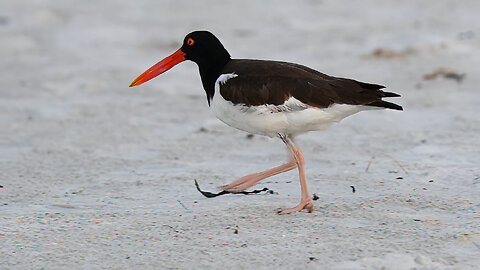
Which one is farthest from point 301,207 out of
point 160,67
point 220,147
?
point 220,147

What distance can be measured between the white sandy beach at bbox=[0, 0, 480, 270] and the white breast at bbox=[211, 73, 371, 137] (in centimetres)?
48

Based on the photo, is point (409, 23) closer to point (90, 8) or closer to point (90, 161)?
point (90, 8)

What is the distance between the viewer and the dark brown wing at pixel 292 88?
4.27m

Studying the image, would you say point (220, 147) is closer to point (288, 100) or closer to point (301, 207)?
point (288, 100)

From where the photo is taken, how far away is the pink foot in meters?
4.22

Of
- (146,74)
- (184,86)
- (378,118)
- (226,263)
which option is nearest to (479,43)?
(378,118)

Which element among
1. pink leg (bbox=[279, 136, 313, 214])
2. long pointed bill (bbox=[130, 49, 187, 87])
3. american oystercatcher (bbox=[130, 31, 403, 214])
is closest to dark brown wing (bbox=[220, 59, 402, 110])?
american oystercatcher (bbox=[130, 31, 403, 214])

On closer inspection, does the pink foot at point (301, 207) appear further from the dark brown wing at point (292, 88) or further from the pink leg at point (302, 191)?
the dark brown wing at point (292, 88)

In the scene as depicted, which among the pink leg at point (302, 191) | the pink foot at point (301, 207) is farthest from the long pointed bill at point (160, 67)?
the pink foot at point (301, 207)

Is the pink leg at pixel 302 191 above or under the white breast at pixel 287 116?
under

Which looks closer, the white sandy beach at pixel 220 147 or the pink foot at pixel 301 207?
the white sandy beach at pixel 220 147

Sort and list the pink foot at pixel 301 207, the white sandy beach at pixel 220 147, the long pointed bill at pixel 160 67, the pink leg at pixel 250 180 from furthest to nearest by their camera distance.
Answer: the long pointed bill at pixel 160 67 < the pink leg at pixel 250 180 < the pink foot at pixel 301 207 < the white sandy beach at pixel 220 147

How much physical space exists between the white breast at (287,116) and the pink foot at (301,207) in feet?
1.46

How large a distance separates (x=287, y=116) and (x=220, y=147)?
5.85 ft
